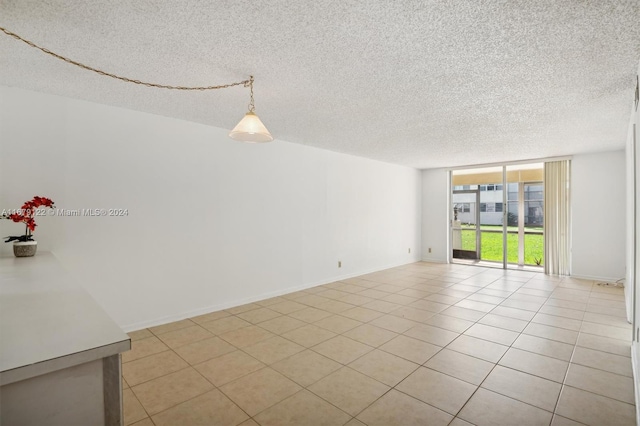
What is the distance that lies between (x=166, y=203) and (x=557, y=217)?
23.5 ft

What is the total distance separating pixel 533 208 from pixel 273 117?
21.9ft

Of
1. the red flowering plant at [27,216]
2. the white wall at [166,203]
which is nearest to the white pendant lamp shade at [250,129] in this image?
the white wall at [166,203]

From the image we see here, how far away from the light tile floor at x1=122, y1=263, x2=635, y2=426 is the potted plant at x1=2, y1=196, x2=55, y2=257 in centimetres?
126

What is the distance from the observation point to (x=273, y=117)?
383 cm

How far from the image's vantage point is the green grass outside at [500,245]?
7.43 meters

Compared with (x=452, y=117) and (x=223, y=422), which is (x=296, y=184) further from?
(x=223, y=422)

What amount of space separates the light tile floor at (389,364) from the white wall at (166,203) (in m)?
0.50

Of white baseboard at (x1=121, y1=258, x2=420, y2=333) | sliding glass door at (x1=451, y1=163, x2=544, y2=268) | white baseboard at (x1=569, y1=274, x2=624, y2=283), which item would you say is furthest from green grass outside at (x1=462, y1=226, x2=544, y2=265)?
white baseboard at (x1=121, y1=258, x2=420, y2=333)

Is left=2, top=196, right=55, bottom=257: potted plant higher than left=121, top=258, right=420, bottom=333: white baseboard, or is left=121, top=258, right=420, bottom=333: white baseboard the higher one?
left=2, top=196, right=55, bottom=257: potted plant

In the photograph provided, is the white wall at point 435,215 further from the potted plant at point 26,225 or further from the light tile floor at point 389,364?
the potted plant at point 26,225

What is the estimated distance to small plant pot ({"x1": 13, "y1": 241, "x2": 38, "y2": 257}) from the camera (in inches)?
102

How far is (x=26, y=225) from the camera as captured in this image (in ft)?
9.20

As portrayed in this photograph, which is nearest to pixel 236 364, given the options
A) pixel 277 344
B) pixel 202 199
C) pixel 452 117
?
pixel 277 344

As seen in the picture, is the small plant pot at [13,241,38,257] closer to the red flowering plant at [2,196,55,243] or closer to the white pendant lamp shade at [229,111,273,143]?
the red flowering plant at [2,196,55,243]
